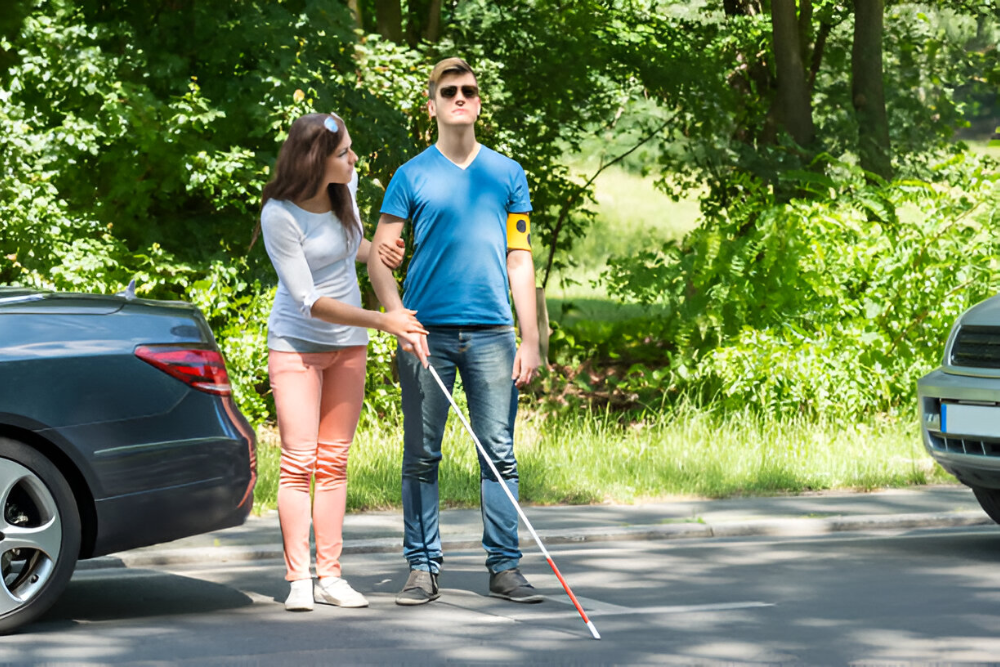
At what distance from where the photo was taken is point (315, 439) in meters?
6.01

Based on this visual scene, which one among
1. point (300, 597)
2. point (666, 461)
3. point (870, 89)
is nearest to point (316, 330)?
point (300, 597)

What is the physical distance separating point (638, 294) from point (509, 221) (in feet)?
24.1

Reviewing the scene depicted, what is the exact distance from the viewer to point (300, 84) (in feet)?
41.0

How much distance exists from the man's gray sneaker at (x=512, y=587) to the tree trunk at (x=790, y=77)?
10939 mm

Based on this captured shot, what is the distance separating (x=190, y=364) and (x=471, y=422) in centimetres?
121

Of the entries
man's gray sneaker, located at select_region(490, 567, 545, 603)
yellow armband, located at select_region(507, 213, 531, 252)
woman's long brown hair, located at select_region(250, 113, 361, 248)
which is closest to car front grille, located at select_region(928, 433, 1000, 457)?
man's gray sneaker, located at select_region(490, 567, 545, 603)

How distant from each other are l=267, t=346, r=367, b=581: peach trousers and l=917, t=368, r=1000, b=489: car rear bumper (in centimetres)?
315

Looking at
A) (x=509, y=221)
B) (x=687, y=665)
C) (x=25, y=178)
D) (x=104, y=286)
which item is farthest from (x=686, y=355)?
(x=687, y=665)

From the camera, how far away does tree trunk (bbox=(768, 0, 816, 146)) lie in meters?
16.3

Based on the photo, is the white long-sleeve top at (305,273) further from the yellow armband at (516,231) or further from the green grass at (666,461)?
the green grass at (666,461)

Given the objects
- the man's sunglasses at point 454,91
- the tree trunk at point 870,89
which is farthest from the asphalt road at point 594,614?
the tree trunk at point 870,89

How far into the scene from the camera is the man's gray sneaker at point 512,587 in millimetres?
6207

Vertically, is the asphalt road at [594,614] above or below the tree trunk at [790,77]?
below

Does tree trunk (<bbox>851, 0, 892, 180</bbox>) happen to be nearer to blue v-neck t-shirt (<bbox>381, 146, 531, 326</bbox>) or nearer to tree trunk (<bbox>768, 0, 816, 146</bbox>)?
tree trunk (<bbox>768, 0, 816, 146</bbox>)
